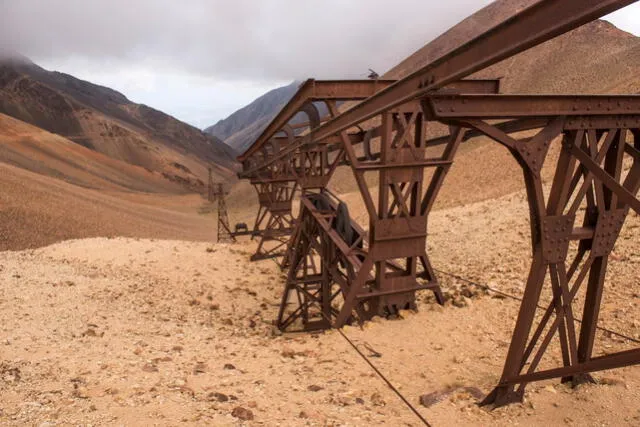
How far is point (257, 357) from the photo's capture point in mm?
5738

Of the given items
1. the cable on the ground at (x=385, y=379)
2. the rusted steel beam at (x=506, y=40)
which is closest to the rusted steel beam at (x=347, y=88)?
the rusted steel beam at (x=506, y=40)

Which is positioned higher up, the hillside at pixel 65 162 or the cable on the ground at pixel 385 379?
the hillside at pixel 65 162

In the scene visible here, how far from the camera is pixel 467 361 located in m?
5.34

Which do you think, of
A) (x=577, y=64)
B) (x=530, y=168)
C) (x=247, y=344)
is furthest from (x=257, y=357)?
(x=577, y=64)

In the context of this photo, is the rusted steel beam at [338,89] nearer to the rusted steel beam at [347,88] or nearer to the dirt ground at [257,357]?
the rusted steel beam at [347,88]

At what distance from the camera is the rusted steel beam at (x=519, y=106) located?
144 inches

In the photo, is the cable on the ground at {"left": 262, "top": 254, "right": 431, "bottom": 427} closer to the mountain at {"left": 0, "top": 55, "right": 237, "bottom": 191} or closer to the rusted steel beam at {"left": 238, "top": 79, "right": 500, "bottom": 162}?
the rusted steel beam at {"left": 238, "top": 79, "right": 500, "bottom": 162}

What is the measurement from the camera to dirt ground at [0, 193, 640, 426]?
3.98m

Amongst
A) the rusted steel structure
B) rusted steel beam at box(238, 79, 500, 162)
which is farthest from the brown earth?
rusted steel beam at box(238, 79, 500, 162)

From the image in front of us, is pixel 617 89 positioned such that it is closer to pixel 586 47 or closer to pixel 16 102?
pixel 586 47

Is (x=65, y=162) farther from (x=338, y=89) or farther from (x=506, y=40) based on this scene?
(x=506, y=40)

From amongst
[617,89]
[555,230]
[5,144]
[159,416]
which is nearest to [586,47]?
[617,89]

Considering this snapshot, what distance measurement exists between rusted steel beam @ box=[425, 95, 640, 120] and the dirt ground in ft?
9.25

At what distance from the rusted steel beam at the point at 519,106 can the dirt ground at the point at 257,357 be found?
282cm
